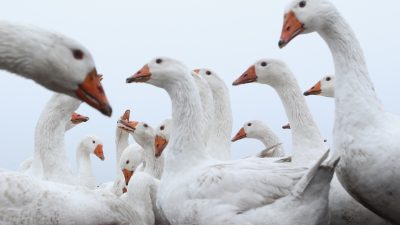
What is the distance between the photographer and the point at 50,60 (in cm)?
403

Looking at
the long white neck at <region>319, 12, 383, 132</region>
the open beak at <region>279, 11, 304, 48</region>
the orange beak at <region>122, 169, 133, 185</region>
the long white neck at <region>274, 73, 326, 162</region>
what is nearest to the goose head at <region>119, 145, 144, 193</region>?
the orange beak at <region>122, 169, 133, 185</region>

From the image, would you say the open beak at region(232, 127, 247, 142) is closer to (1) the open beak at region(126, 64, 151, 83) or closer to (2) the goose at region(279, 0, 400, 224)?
(1) the open beak at region(126, 64, 151, 83)

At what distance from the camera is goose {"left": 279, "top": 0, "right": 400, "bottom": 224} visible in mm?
4738

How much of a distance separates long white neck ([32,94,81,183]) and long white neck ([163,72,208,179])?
8.30ft

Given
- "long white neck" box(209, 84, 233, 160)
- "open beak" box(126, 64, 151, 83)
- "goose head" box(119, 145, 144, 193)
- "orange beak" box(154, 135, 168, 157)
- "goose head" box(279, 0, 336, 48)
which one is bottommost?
"goose head" box(119, 145, 144, 193)

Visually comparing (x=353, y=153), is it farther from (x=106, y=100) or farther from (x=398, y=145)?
(x=106, y=100)

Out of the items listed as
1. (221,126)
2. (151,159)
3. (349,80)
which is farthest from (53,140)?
(349,80)

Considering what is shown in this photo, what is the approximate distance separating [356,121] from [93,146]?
25.2 ft

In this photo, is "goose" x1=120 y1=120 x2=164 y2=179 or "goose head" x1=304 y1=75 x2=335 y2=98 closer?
"goose head" x1=304 y1=75 x2=335 y2=98

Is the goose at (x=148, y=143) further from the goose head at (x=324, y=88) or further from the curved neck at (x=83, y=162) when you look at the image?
the goose head at (x=324, y=88)

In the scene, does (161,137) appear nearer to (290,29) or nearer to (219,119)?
(219,119)

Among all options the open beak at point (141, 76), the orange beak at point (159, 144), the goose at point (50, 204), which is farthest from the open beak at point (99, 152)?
the goose at point (50, 204)

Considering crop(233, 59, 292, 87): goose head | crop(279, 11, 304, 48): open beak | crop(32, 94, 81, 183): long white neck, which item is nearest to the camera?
crop(279, 11, 304, 48): open beak

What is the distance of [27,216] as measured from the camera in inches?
217
